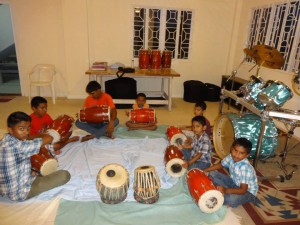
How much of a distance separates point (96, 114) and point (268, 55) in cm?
241

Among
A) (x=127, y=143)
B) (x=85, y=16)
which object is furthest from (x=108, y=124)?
(x=85, y=16)

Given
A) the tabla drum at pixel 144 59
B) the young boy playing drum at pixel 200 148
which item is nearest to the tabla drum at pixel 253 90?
the young boy playing drum at pixel 200 148

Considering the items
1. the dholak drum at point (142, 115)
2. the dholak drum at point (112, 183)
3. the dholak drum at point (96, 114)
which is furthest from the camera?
the dholak drum at point (142, 115)

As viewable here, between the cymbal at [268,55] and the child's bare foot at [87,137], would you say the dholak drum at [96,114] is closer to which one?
the child's bare foot at [87,137]

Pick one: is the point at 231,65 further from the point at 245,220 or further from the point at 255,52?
the point at 245,220

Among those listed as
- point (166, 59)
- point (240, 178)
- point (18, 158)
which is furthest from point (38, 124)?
point (166, 59)

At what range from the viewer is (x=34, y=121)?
118 inches

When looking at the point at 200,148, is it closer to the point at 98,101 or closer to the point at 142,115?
the point at 142,115

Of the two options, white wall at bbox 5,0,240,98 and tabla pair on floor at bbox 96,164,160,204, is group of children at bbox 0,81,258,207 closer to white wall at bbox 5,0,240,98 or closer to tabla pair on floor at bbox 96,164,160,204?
tabla pair on floor at bbox 96,164,160,204

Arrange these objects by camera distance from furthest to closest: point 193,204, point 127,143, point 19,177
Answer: point 127,143
point 193,204
point 19,177

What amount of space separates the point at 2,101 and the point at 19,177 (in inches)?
160

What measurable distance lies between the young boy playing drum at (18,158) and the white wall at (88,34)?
3.86 meters

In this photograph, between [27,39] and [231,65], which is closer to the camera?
[27,39]

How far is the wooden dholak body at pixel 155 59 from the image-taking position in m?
5.31
